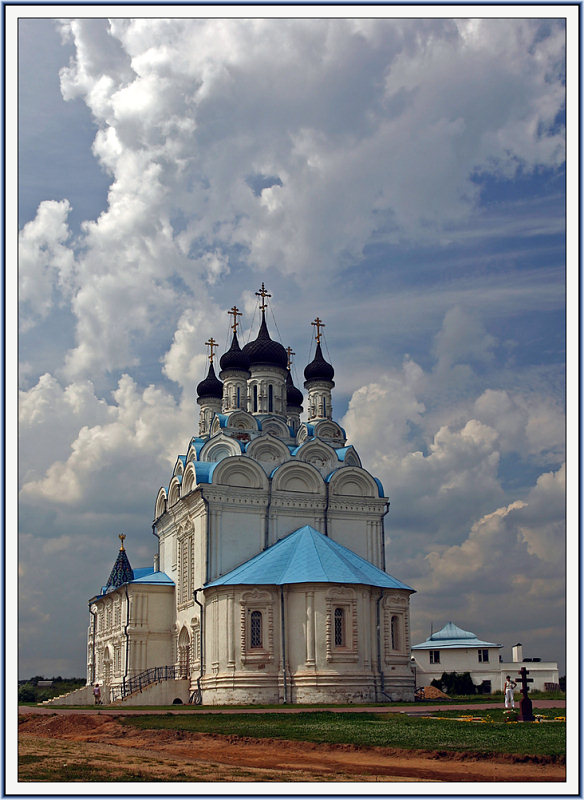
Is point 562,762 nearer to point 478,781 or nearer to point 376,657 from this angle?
point 478,781

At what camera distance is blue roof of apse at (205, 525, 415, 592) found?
1117 inches

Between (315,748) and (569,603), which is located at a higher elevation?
(569,603)

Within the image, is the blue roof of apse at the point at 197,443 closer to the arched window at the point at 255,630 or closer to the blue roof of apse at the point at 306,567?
the blue roof of apse at the point at 306,567

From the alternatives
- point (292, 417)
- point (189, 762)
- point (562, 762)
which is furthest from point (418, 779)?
point (292, 417)

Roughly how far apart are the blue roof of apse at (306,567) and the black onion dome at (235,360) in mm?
8875

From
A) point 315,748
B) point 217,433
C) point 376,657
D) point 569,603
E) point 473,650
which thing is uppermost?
point 217,433

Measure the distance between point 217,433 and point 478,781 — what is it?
2625 cm

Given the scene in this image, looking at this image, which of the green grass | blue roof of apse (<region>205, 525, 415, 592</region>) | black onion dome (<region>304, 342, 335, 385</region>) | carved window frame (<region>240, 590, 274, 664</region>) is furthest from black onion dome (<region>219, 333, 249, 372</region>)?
the green grass

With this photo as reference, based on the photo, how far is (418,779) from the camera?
1080cm

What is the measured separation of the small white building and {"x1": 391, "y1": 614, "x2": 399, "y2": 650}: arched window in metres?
11.7

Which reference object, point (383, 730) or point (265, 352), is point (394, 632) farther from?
point (383, 730)

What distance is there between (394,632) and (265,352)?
43.9 ft

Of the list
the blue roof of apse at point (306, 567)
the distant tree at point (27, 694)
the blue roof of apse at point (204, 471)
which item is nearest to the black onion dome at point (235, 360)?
the blue roof of apse at point (204, 471)

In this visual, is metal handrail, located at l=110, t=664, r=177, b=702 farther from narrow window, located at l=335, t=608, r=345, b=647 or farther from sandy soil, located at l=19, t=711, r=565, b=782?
sandy soil, located at l=19, t=711, r=565, b=782
